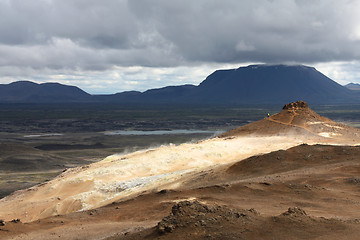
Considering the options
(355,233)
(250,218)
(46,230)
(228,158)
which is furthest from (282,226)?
(228,158)

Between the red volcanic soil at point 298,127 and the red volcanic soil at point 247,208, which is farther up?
the red volcanic soil at point 298,127

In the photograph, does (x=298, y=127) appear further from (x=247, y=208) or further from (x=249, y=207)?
(x=247, y=208)

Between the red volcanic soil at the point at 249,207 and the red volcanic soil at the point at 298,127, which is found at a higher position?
the red volcanic soil at the point at 298,127

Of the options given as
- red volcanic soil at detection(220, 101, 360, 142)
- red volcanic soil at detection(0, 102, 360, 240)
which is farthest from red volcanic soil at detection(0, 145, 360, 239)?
red volcanic soil at detection(220, 101, 360, 142)

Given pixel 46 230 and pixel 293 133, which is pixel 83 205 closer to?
pixel 46 230

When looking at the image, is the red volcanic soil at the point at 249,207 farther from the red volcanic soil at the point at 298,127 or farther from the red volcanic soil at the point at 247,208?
the red volcanic soil at the point at 298,127

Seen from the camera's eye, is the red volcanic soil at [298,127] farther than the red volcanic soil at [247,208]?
Yes

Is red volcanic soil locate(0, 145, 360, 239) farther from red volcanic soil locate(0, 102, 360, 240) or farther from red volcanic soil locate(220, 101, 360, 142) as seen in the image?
red volcanic soil locate(220, 101, 360, 142)

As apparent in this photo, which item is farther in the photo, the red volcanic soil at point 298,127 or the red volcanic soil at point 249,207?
the red volcanic soil at point 298,127

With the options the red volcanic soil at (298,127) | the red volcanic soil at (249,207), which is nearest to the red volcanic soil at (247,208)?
the red volcanic soil at (249,207)

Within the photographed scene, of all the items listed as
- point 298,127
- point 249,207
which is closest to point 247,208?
point 249,207
